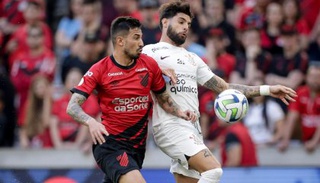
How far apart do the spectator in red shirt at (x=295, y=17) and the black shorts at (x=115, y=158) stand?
715 cm

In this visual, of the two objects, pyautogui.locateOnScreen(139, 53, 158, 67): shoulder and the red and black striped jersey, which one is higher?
pyautogui.locateOnScreen(139, 53, 158, 67): shoulder

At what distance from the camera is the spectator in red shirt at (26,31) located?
17.5 meters

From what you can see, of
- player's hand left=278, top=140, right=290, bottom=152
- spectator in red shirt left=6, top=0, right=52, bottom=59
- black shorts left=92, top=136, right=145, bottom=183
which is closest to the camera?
black shorts left=92, top=136, right=145, bottom=183

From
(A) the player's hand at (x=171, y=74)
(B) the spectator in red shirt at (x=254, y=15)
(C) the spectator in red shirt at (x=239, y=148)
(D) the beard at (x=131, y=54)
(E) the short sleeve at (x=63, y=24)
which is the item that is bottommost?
(C) the spectator in red shirt at (x=239, y=148)

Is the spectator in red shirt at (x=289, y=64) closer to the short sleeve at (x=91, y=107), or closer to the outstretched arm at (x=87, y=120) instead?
the short sleeve at (x=91, y=107)

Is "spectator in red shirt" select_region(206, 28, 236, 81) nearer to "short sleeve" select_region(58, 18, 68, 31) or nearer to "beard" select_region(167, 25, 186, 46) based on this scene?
"short sleeve" select_region(58, 18, 68, 31)

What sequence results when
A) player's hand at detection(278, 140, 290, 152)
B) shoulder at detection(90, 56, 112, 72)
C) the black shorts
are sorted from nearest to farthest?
the black shorts → shoulder at detection(90, 56, 112, 72) → player's hand at detection(278, 140, 290, 152)

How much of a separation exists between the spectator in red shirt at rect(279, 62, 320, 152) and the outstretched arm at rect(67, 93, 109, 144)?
5.90 m

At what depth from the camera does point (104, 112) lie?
10.6 meters

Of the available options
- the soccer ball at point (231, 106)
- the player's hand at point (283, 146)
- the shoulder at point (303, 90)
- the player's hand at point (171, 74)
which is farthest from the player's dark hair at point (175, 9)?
the shoulder at point (303, 90)

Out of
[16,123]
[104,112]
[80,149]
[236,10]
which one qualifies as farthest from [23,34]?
[104,112]

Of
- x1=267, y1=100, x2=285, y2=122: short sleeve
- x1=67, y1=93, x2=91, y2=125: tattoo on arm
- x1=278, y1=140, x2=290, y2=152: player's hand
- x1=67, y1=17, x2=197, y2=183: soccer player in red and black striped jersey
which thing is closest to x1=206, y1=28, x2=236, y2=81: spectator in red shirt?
x1=267, y1=100, x2=285, y2=122: short sleeve

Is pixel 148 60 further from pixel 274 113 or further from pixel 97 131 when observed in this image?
pixel 274 113

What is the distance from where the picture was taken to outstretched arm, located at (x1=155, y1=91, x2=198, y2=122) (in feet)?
35.2
